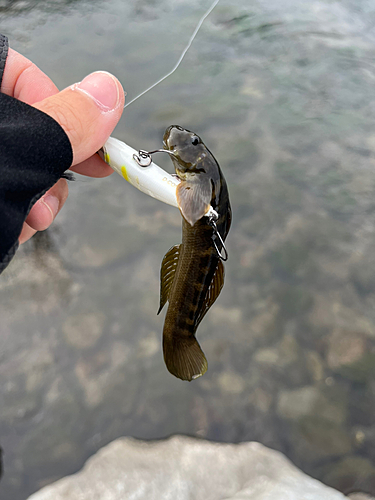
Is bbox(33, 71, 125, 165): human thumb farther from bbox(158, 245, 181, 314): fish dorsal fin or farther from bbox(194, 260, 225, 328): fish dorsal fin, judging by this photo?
bbox(194, 260, 225, 328): fish dorsal fin

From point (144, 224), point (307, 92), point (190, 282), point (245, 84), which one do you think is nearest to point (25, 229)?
point (144, 224)

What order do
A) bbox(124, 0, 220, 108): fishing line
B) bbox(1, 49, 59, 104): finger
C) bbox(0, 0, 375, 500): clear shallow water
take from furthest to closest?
bbox(124, 0, 220, 108): fishing line
bbox(1, 49, 59, 104): finger
bbox(0, 0, 375, 500): clear shallow water

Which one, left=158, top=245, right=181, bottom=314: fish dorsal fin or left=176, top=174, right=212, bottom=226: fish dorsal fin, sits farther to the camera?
left=158, top=245, right=181, bottom=314: fish dorsal fin

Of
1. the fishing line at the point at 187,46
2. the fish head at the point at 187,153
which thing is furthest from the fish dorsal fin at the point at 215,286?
the fishing line at the point at 187,46

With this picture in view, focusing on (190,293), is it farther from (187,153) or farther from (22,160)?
(22,160)

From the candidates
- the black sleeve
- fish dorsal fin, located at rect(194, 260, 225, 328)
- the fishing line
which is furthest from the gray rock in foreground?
the fishing line

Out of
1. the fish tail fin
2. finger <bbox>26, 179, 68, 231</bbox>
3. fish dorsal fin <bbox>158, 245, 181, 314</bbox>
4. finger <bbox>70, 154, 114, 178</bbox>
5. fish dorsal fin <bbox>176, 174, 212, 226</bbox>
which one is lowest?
the fish tail fin
